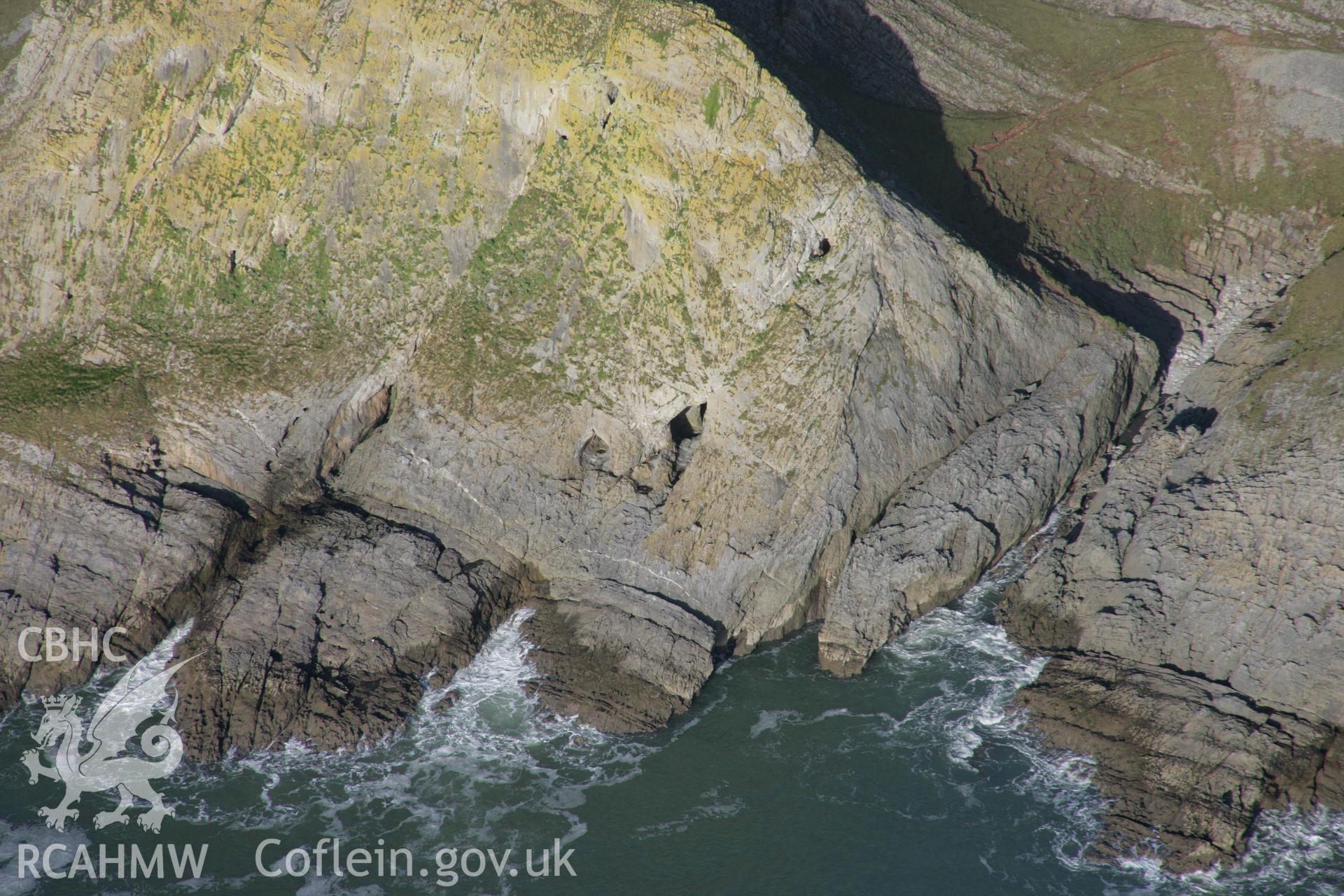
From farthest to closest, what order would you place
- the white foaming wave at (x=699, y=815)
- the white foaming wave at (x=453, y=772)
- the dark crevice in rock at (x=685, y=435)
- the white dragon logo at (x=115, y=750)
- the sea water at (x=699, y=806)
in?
the dark crevice in rock at (x=685, y=435), the white dragon logo at (x=115, y=750), the white foaming wave at (x=453, y=772), the white foaming wave at (x=699, y=815), the sea water at (x=699, y=806)

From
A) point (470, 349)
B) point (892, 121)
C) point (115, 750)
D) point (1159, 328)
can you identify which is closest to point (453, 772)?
point (115, 750)

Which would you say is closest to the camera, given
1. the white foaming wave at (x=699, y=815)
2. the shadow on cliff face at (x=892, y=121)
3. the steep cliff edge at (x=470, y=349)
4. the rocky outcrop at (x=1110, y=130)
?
the white foaming wave at (x=699, y=815)

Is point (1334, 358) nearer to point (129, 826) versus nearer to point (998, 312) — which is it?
point (998, 312)

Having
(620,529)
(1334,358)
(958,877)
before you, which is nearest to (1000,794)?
(958,877)

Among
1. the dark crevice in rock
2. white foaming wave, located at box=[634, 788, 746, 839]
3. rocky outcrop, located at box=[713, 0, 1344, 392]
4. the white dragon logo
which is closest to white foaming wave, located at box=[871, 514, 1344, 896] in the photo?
white foaming wave, located at box=[634, 788, 746, 839]

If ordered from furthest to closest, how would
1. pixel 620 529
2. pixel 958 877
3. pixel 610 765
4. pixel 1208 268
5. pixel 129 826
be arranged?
pixel 1208 268
pixel 620 529
pixel 610 765
pixel 129 826
pixel 958 877

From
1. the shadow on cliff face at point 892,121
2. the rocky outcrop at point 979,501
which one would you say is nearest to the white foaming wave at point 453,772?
the rocky outcrop at point 979,501

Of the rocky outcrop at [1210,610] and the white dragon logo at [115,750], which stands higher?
the rocky outcrop at [1210,610]

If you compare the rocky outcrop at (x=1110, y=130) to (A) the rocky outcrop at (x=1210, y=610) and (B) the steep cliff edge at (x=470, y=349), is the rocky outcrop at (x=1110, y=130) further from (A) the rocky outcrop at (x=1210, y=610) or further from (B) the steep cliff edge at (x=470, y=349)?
(B) the steep cliff edge at (x=470, y=349)
